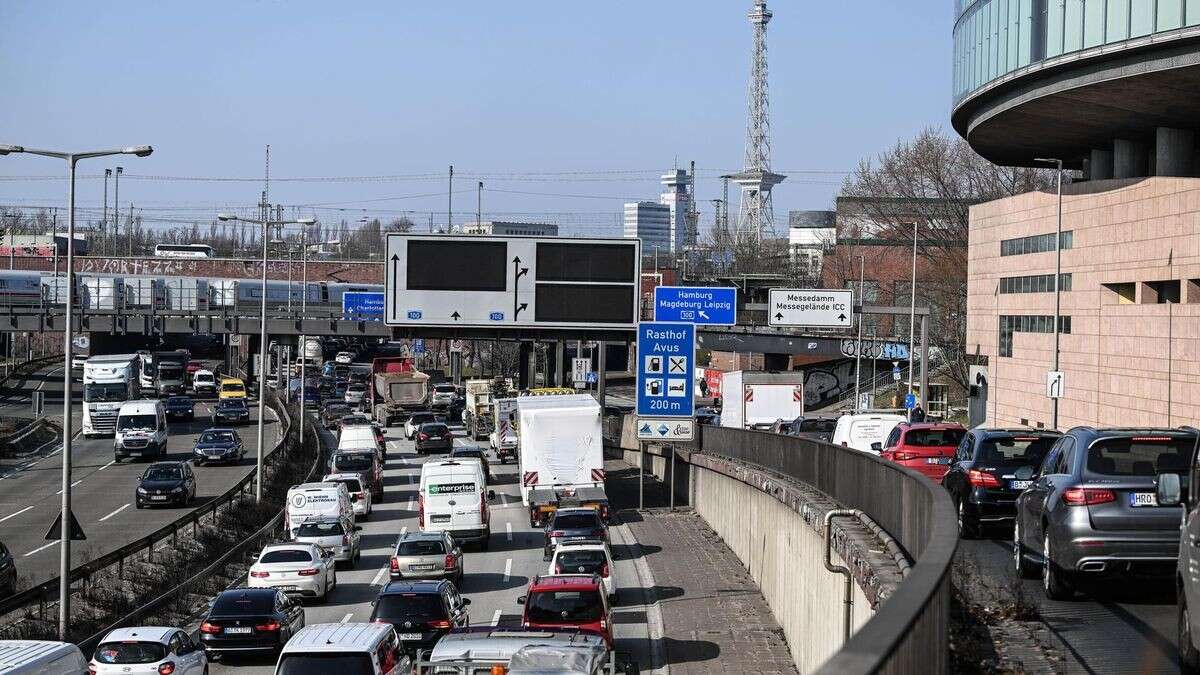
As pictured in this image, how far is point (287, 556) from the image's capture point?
1172 inches

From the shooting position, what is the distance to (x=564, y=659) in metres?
15.7

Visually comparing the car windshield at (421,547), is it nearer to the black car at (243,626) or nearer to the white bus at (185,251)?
the black car at (243,626)

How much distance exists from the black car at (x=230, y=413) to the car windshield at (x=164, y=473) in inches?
1164

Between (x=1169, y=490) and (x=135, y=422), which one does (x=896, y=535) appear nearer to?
(x=1169, y=490)

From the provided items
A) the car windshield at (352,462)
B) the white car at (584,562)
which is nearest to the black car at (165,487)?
the car windshield at (352,462)

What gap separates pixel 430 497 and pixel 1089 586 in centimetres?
2639

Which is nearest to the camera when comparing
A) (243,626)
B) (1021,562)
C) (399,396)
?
(1021,562)

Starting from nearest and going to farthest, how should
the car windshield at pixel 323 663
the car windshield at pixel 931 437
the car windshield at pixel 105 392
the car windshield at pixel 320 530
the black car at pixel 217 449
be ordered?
the car windshield at pixel 323 663, the car windshield at pixel 931 437, the car windshield at pixel 320 530, the black car at pixel 217 449, the car windshield at pixel 105 392

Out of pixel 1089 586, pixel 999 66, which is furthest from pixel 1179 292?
pixel 1089 586

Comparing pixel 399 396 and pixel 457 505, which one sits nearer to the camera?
pixel 457 505

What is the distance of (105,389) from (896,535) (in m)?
65.1

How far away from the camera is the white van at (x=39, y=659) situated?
15819 millimetres

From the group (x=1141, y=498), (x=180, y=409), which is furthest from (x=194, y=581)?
(x=180, y=409)

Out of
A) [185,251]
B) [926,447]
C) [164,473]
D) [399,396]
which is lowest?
[164,473]
